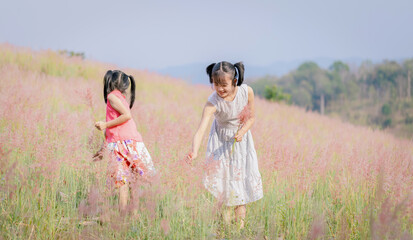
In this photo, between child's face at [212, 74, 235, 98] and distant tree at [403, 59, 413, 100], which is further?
distant tree at [403, 59, 413, 100]

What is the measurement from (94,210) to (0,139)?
1.16 meters

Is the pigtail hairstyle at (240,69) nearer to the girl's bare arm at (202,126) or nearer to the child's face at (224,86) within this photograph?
the child's face at (224,86)

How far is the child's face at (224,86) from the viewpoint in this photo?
2.61 meters

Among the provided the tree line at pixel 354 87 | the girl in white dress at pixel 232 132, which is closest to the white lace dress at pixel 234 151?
the girl in white dress at pixel 232 132

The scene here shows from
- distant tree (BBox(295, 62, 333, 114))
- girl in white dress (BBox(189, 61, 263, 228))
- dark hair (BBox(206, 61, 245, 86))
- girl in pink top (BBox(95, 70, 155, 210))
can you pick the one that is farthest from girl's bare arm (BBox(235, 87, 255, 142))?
distant tree (BBox(295, 62, 333, 114))

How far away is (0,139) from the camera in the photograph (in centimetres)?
252

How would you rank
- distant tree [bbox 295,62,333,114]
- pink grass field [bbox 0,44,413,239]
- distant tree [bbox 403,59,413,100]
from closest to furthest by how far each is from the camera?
pink grass field [bbox 0,44,413,239] < distant tree [bbox 403,59,413,100] < distant tree [bbox 295,62,333,114]

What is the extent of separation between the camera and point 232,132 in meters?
2.89

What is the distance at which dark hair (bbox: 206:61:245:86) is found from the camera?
2.58m

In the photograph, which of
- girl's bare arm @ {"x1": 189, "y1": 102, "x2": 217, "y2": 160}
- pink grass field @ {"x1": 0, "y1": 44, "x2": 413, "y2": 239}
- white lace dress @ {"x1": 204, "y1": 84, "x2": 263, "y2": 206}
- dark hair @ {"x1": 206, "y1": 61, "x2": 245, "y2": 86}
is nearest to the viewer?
pink grass field @ {"x1": 0, "y1": 44, "x2": 413, "y2": 239}

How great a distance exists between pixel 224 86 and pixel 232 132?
0.46m

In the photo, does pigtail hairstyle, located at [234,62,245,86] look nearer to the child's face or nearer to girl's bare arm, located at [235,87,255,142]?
the child's face

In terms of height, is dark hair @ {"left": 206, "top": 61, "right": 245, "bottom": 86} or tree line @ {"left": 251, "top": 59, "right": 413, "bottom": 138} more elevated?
dark hair @ {"left": 206, "top": 61, "right": 245, "bottom": 86}

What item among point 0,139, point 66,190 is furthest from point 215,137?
point 0,139
